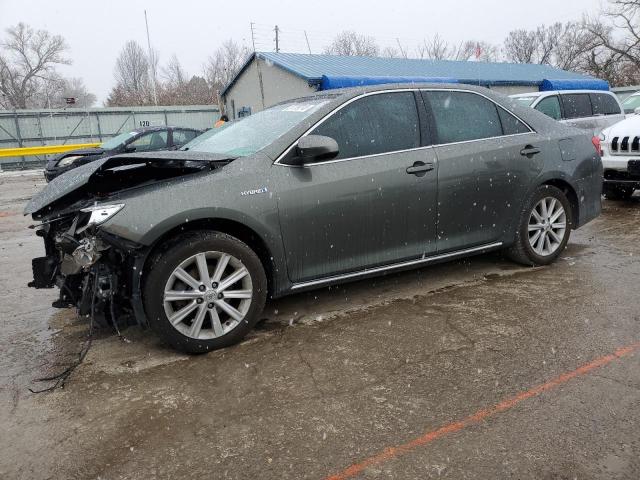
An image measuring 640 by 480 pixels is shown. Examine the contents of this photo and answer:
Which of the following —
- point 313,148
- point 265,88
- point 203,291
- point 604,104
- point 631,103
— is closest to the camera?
point 203,291

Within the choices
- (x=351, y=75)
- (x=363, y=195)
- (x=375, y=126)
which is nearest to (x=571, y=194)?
(x=375, y=126)

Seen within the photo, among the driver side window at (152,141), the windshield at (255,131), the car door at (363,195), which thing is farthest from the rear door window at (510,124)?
the driver side window at (152,141)

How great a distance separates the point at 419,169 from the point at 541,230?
5.05 ft

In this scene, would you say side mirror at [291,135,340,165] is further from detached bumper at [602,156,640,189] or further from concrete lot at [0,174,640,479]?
detached bumper at [602,156,640,189]

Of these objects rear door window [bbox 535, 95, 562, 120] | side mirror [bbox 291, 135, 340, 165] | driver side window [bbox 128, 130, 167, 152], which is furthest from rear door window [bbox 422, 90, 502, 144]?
driver side window [bbox 128, 130, 167, 152]

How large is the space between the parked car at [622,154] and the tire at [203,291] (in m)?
5.70

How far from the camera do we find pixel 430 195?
3.75m

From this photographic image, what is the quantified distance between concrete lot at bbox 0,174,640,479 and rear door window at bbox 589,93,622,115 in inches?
291

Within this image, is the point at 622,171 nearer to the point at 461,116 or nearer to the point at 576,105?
the point at 576,105

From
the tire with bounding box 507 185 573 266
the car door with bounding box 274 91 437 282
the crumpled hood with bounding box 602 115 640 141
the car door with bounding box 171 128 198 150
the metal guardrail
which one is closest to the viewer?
the car door with bounding box 274 91 437 282

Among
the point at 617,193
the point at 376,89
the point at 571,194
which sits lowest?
the point at 617,193

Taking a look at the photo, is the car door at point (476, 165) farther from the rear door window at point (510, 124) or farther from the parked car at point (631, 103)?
the parked car at point (631, 103)

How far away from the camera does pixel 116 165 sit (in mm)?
3047

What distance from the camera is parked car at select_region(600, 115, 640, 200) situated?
6695 mm
